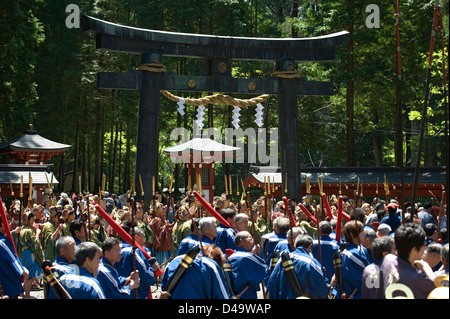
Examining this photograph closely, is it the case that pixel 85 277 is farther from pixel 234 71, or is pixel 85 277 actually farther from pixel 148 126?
pixel 234 71

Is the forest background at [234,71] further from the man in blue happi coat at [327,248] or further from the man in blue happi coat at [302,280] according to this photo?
the man in blue happi coat at [302,280]

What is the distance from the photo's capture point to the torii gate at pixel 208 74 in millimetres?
18469

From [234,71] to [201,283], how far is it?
36370 millimetres

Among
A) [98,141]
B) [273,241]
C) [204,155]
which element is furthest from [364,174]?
[98,141]

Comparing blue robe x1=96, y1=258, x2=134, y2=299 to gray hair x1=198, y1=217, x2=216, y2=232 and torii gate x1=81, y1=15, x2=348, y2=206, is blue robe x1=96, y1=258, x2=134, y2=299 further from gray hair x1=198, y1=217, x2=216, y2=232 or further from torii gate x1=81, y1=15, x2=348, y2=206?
torii gate x1=81, y1=15, x2=348, y2=206

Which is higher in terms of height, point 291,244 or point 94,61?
point 94,61

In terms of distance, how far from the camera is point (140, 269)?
22.9 feet

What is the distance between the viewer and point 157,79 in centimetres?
1891

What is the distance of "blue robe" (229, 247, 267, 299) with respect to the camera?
6680 mm

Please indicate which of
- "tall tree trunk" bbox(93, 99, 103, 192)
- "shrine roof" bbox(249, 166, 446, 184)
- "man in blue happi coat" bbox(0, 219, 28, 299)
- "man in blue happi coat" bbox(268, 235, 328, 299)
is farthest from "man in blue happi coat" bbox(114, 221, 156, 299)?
"tall tree trunk" bbox(93, 99, 103, 192)

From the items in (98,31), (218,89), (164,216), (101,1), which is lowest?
(164,216)

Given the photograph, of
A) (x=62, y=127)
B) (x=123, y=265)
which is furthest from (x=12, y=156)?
(x=123, y=265)

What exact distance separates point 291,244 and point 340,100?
25.4m

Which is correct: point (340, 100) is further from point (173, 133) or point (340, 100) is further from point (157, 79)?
point (157, 79)
